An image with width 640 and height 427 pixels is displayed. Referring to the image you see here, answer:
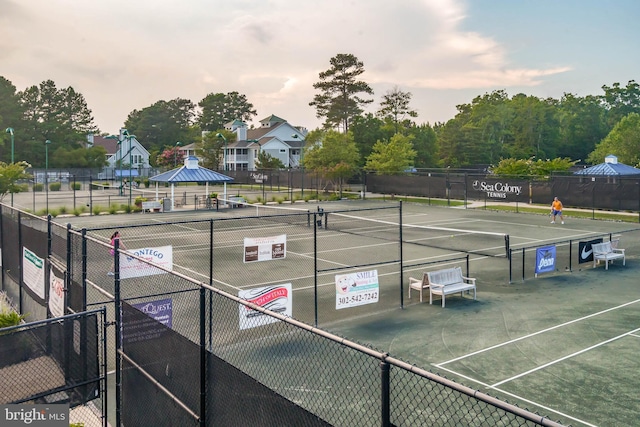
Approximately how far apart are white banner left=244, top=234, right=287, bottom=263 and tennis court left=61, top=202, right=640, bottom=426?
167 cm

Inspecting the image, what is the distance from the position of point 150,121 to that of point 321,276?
147627 mm

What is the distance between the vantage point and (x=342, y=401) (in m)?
10.0

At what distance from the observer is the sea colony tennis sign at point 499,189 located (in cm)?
5012

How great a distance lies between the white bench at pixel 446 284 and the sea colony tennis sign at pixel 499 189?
3456 centimetres

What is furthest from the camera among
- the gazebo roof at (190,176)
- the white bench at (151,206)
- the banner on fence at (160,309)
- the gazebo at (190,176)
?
the gazebo roof at (190,176)

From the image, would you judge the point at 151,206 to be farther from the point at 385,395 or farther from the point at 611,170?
the point at 385,395

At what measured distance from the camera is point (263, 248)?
15266 millimetres

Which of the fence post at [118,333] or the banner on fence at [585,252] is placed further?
the banner on fence at [585,252]

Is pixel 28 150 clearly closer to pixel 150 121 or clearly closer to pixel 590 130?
pixel 150 121

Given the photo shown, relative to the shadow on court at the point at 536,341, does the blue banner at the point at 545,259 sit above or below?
above

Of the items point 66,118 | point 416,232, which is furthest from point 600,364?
point 66,118

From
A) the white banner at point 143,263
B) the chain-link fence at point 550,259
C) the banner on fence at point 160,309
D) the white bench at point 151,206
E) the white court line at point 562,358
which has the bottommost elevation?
the white court line at point 562,358

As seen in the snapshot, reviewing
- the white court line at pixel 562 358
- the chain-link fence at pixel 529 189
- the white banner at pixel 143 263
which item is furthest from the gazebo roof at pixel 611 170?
the white banner at pixel 143 263

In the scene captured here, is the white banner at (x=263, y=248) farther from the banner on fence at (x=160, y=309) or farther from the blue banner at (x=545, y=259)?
the blue banner at (x=545, y=259)
